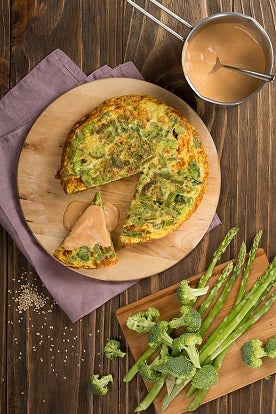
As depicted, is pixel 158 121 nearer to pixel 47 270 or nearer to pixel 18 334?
pixel 47 270

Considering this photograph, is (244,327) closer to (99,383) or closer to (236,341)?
(236,341)

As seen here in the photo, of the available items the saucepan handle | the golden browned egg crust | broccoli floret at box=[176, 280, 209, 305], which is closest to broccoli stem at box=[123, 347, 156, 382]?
broccoli floret at box=[176, 280, 209, 305]

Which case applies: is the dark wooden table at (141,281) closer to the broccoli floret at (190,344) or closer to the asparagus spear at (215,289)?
the asparagus spear at (215,289)

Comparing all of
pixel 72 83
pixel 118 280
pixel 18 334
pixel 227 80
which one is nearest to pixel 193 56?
pixel 227 80

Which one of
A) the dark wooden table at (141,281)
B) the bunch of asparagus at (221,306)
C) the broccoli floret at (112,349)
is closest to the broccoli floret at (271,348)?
the bunch of asparagus at (221,306)

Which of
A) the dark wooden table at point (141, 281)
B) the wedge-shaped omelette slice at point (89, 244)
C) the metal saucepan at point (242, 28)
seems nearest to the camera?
the metal saucepan at point (242, 28)

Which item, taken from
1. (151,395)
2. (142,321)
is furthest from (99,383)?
(142,321)

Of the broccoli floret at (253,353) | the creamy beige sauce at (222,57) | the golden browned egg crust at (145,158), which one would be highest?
the creamy beige sauce at (222,57)
